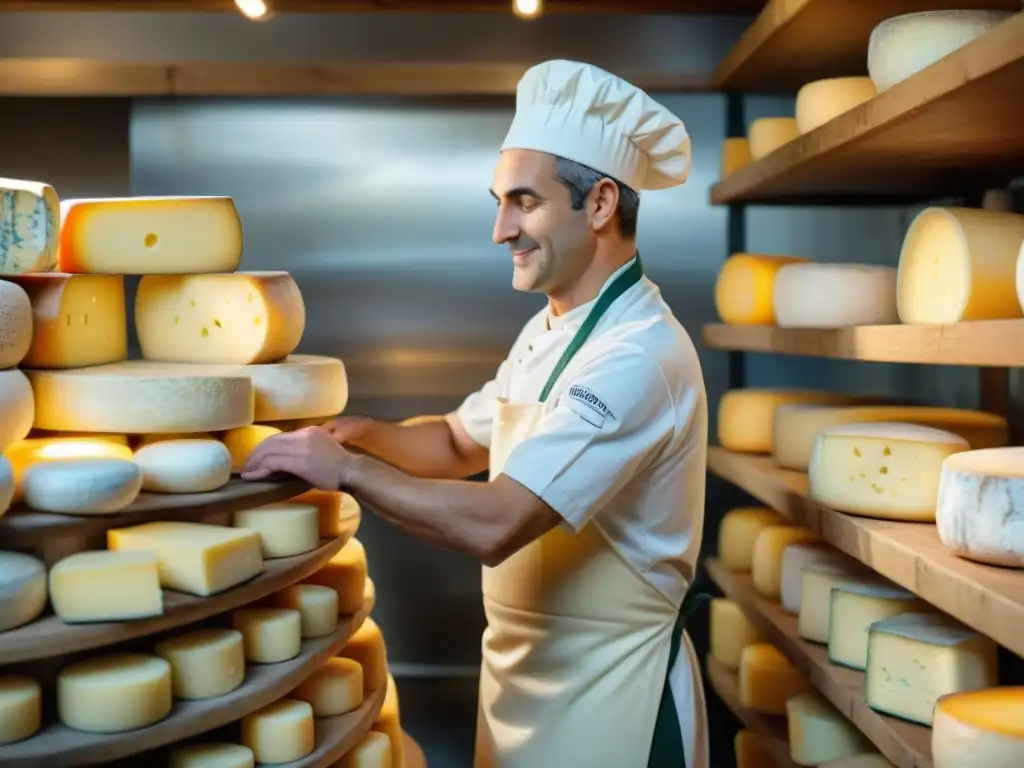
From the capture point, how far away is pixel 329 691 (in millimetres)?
2115

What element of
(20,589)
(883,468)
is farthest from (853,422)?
(20,589)

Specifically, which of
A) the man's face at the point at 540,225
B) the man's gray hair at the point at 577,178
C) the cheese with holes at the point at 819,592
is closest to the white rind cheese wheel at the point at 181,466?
the man's face at the point at 540,225

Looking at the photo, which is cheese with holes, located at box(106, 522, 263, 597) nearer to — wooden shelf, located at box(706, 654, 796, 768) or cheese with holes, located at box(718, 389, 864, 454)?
wooden shelf, located at box(706, 654, 796, 768)

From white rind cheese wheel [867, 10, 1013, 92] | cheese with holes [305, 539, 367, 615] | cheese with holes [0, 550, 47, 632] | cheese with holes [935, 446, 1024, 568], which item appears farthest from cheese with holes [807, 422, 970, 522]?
cheese with holes [0, 550, 47, 632]

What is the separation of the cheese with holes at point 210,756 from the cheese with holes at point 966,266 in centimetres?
135

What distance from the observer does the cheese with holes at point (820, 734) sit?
2.47m

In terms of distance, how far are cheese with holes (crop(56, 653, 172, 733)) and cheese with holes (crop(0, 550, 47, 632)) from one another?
0.37 feet

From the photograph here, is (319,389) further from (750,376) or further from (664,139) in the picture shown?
(750,376)

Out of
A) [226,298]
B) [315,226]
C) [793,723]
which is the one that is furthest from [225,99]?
[793,723]

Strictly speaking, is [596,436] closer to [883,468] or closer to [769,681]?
[883,468]

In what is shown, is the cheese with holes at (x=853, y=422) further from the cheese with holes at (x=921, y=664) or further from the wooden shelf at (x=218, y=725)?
the wooden shelf at (x=218, y=725)

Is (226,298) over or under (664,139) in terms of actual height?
under

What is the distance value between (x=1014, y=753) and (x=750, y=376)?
1.98 m

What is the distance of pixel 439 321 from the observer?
3525mm
